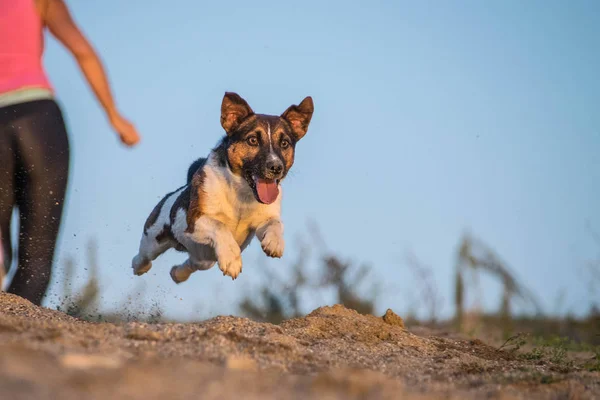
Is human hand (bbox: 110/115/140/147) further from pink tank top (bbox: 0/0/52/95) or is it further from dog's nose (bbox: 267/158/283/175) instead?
dog's nose (bbox: 267/158/283/175)

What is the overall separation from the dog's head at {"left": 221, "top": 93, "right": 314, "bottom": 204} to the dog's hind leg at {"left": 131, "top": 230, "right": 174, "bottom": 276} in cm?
165

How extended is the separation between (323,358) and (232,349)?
0.63 m

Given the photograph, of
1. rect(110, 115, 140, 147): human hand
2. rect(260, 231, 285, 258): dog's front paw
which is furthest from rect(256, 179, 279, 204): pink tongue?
rect(110, 115, 140, 147): human hand

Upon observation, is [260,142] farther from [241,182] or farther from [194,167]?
[194,167]

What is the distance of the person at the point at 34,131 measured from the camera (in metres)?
6.52

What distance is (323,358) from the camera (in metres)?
5.39

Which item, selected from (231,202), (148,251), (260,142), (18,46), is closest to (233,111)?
(260,142)

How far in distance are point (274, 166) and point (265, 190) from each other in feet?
1.01

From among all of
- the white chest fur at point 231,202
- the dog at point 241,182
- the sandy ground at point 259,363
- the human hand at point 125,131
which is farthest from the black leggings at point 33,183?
the white chest fur at point 231,202

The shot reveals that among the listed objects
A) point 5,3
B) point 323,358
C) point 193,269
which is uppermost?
point 5,3

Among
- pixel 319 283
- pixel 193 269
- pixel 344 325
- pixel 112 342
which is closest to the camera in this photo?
pixel 112 342

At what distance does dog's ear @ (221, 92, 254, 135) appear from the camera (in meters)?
8.98

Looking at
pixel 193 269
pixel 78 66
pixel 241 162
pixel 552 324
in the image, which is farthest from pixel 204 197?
pixel 552 324

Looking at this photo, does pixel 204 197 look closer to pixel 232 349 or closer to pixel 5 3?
pixel 5 3
